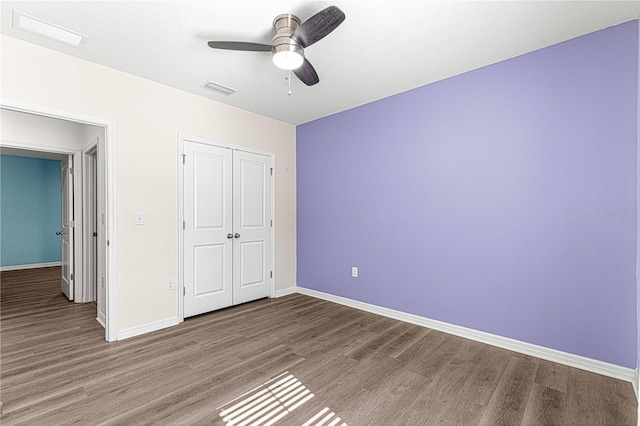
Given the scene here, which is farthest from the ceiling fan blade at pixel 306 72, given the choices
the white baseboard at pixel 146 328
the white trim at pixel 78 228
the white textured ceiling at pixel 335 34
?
the white trim at pixel 78 228

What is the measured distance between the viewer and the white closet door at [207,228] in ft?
11.3

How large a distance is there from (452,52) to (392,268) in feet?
7.45

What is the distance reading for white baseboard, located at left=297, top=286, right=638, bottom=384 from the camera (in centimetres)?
218

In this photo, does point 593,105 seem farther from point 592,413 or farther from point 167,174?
point 167,174

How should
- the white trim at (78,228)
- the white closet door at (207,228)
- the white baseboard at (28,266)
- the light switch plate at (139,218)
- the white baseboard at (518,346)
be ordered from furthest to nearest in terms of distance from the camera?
1. the white baseboard at (28,266)
2. the white trim at (78,228)
3. the white closet door at (207,228)
4. the light switch plate at (139,218)
5. the white baseboard at (518,346)

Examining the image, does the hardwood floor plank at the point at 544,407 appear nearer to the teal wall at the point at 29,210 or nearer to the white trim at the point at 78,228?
the white trim at the point at 78,228

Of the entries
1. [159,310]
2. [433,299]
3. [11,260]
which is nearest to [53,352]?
[159,310]

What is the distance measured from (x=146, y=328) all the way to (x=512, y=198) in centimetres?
377

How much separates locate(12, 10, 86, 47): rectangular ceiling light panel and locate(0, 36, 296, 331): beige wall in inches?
10.4

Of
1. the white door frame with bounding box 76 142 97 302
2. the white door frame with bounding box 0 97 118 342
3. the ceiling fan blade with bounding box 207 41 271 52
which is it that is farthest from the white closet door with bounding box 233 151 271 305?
the white door frame with bounding box 76 142 97 302

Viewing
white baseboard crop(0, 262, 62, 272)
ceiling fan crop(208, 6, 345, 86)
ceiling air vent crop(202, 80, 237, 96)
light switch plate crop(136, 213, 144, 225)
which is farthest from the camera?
white baseboard crop(0, 262, 62, 272)

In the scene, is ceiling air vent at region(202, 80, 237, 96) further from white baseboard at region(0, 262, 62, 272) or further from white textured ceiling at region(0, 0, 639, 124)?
white baseboard at region(0, 262, 62, 272)

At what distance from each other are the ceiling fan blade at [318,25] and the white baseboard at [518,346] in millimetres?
2881

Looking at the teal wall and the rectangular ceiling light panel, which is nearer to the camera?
the rectangular ceiling light panel
